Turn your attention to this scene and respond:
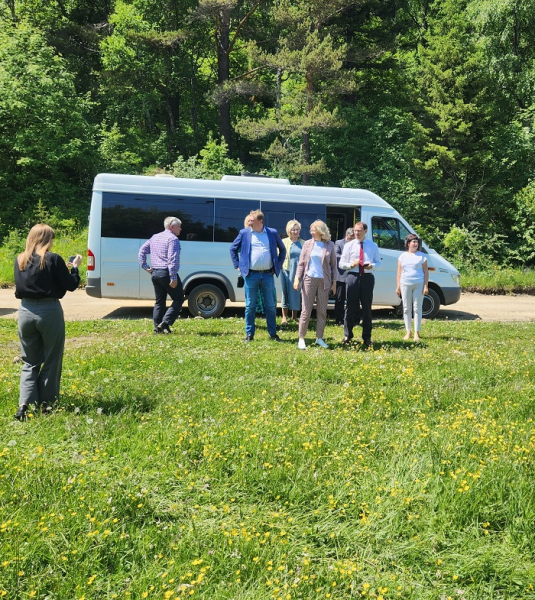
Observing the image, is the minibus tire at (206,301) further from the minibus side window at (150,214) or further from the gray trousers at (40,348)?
the gray trousers at (40,348)

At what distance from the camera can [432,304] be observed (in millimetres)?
13148

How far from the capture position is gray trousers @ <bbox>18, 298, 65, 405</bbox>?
15.9 feet

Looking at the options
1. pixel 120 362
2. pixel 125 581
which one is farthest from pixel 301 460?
pixel 120 362

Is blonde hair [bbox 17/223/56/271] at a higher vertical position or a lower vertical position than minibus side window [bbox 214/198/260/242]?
lower

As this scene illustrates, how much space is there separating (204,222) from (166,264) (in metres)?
3.41

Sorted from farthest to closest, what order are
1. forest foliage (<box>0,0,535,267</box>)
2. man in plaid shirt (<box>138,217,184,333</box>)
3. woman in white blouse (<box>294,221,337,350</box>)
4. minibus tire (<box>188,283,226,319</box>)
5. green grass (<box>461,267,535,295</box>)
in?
forest foliage (<box>0,0,535,267</box>) < green grass (<box>461,267,535,295</box>) < minibus tire (<box>188,283,226,319</box>) < man in plaid shirt (<box>138,217,184,333</box>) < woman in white blouse (<box>294,221,337,350</box>)

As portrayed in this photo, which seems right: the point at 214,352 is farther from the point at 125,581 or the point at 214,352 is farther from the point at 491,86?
the point at 491,86

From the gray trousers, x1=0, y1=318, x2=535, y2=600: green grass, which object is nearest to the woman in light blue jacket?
x1=0, y1=318, x2=535, y2=600: green grass

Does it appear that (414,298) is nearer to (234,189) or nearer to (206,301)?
(206,301)

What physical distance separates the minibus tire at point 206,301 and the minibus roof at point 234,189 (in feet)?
7.08

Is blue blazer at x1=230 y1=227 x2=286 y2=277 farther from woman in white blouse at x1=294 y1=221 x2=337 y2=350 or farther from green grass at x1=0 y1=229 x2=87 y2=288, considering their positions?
green grass at x1=0 y1=229 x2=87 y2=288

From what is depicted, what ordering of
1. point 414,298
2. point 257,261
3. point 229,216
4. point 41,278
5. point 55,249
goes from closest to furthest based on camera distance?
point 41,278
point 257,261
point 414,298
point 229,216
point 55,249

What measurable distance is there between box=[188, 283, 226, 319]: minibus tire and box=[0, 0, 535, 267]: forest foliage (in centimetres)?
1230

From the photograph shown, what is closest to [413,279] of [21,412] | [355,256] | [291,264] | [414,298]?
[414,298]
